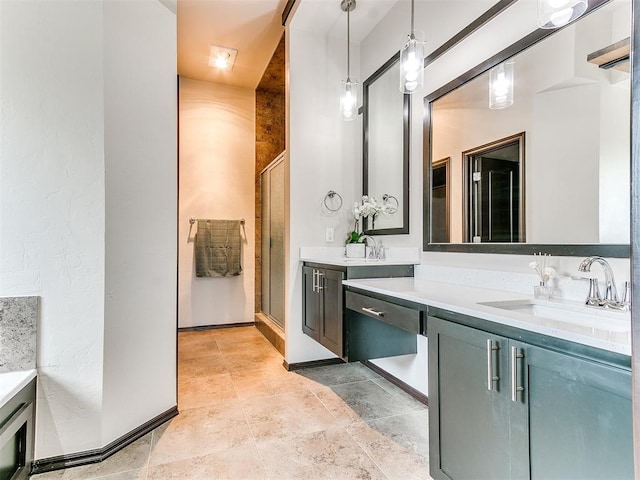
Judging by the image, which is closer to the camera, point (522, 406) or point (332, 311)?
point (522, 406)

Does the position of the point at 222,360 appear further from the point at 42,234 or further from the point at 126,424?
the point at 42,234

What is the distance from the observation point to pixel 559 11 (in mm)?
1385

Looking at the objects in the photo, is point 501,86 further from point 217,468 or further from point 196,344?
point 196,344

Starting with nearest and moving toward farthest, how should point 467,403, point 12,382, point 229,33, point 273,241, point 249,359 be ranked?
point 467,403, point 12,382, point 249,359, point 229,33, point 273,241

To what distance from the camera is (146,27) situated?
6.71 ft

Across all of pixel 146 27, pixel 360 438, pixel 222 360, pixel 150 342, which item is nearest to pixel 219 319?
pixel 222 360

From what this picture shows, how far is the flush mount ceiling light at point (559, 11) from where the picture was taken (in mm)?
1359

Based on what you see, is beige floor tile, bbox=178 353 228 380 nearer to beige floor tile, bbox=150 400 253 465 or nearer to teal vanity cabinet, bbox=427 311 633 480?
beige floor tile, bbox=150 400 253 465

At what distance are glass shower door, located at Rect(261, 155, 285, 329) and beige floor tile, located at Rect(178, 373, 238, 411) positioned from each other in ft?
3.17

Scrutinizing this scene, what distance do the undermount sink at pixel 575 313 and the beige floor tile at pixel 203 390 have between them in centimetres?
189

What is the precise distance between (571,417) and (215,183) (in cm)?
414

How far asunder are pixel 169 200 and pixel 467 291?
1795 millimetres

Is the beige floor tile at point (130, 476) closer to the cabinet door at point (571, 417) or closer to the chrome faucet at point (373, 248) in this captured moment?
the cabinet door at point (571, 417)

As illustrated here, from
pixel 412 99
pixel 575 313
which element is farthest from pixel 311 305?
pixel 575 313
